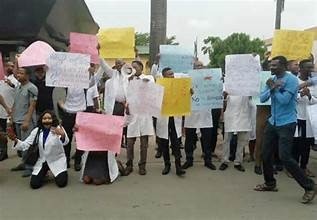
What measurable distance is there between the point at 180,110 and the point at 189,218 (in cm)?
231

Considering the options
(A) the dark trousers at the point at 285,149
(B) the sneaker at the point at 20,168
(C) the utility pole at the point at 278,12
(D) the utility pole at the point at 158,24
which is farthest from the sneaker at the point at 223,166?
(C) the utility pole at the point at 278,12

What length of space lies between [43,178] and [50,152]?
35 centimetres

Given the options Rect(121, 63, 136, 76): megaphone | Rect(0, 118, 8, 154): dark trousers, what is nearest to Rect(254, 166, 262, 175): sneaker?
Rect(121, 63, 136, 76): megaphone

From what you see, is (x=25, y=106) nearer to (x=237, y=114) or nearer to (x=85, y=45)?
(x=85, y=45)

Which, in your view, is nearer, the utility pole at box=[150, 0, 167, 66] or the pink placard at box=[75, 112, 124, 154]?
the pink placard at box=[75, 112, 124, 154]

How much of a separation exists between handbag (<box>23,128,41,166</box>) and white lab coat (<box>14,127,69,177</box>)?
42 millimetres

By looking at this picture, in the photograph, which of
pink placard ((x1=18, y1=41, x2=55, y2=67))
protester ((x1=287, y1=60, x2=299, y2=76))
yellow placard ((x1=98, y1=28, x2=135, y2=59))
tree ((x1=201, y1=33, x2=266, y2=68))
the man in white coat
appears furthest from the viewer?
tree ((x1=201, y1=33, x2=266, y2=68))

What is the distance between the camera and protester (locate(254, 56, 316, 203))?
6.05m

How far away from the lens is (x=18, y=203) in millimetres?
5961

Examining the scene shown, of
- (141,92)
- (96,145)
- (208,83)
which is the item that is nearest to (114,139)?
(96,145)

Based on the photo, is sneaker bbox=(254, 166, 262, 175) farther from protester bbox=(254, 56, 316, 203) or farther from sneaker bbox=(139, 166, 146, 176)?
sneaker bbox=(139, 166, 146, 176)

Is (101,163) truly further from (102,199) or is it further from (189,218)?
(189,218)

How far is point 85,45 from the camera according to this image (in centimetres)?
764

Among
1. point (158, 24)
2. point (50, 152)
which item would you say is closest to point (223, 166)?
point (50, 152)
